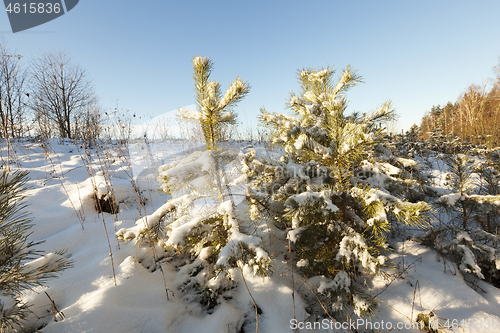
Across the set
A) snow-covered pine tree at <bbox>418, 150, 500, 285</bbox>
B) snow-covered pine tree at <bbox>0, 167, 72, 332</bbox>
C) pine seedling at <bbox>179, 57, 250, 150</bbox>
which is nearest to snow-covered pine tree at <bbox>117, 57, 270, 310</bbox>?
pine seedling at <bbox>179, 57, 250, 150</bbox>

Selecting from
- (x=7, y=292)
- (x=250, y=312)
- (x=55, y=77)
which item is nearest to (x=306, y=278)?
(x=250, y=312)

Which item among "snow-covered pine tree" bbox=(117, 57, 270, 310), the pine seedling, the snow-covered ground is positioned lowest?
the snow-covered ground

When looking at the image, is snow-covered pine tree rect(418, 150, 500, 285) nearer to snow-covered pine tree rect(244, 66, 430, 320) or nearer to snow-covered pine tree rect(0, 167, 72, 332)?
snow-covered pine tree rect(244, 66, 430, 320)

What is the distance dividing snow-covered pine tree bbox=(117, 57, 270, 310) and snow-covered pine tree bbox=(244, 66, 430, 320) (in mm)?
295

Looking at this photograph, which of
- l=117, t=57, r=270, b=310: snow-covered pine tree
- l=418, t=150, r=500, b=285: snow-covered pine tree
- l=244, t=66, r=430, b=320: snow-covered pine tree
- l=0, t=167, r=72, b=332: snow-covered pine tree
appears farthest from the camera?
l=418, t=150, r=500, b=285: snow-covered pine tree

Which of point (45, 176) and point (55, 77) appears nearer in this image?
point (45, 176)

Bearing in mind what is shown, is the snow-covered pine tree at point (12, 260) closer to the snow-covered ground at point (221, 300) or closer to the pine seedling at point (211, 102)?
the snow-covered ground at point (221, 300)

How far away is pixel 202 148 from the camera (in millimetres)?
1885

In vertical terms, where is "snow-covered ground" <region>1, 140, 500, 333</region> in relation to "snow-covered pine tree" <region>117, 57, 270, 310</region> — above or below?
below

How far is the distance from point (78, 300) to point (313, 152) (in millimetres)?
2083

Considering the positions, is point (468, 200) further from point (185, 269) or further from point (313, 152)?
point (185, 269)

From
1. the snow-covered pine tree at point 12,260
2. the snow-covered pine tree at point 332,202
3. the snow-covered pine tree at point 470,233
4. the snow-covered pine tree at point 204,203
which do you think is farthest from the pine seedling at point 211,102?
the snow-covered pine tree at point 470,233

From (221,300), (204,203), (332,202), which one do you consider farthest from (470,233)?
(204,203)

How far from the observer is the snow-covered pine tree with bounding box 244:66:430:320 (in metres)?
1.27
